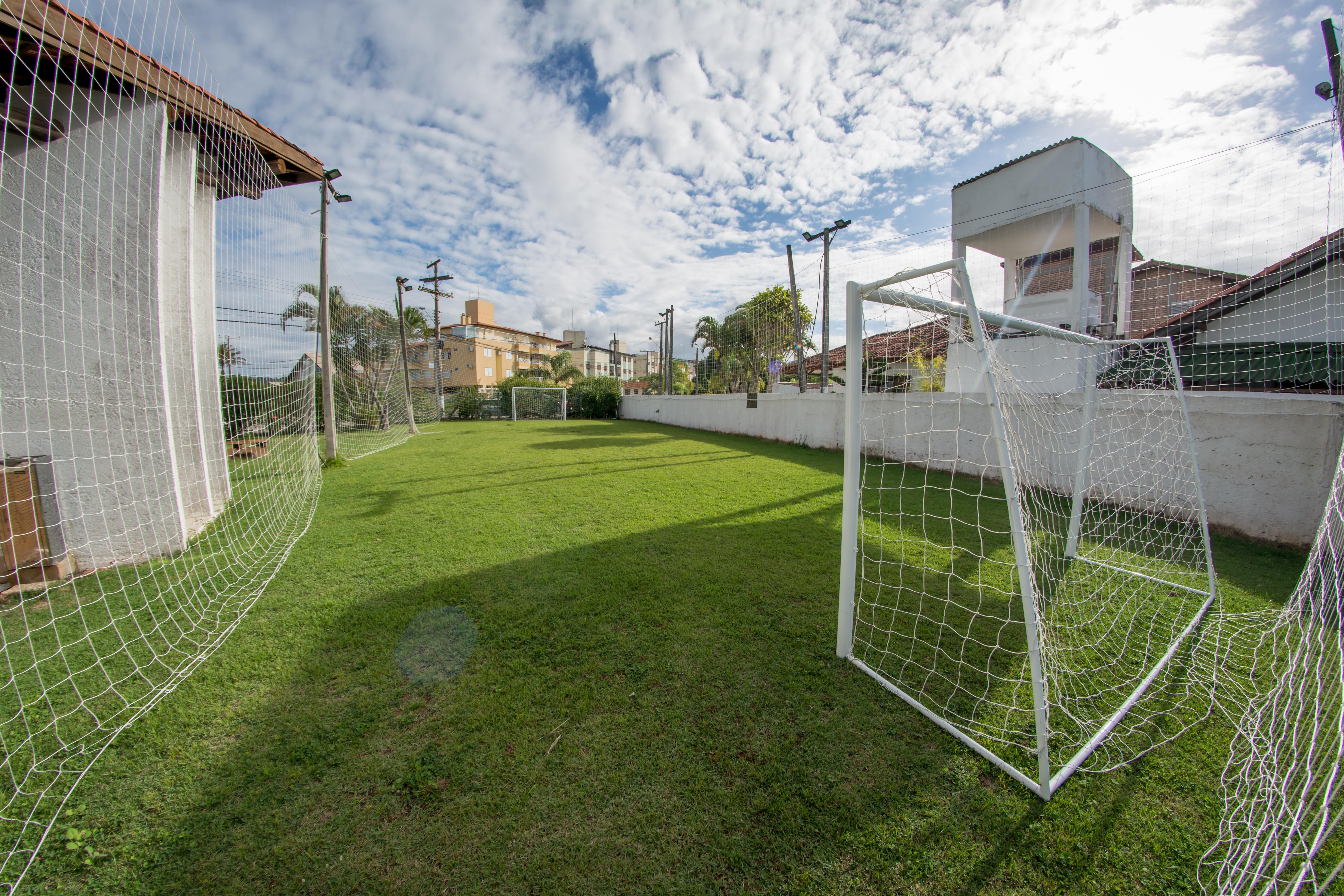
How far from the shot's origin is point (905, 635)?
2.35 m

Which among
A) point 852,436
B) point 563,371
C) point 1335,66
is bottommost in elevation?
point 852,436

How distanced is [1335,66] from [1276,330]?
367 cm

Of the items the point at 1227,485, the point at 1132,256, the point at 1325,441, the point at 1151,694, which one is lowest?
the point at 1151,694

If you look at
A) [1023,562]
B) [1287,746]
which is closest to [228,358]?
[1023,562]

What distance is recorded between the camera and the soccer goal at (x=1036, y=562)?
5.69 ft

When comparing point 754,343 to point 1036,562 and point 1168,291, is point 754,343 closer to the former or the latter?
point 1168,291

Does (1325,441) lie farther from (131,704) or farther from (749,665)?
(131,704)

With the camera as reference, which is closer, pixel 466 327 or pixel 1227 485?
pixel 1227 485

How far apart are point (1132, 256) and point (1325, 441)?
20.8 feet

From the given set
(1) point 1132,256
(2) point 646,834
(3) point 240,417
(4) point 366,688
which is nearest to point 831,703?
(2) point 646,834

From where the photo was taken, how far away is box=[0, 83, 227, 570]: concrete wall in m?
2.66

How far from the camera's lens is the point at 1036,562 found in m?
3.03

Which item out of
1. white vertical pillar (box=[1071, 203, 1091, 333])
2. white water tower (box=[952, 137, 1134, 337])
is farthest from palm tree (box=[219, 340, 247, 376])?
white vertical pillar (box=[1071, 203, 1091, 333])

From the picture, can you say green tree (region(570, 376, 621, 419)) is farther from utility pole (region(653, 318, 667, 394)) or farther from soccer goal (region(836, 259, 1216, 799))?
soccer goal (region(836, 259, 1216, 799))
